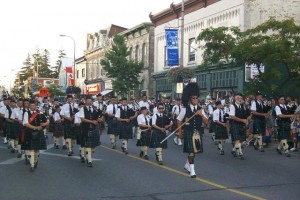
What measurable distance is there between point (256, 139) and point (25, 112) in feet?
28.0

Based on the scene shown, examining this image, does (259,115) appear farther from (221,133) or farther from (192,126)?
(192,126)

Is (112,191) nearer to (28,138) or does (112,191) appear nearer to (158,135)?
(28,138)

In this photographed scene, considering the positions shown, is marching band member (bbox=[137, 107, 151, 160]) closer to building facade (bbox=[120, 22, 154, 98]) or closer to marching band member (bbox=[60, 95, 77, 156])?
marching band member (bbox=[60, 95, 77, 156])

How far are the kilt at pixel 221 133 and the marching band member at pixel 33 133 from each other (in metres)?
6.40

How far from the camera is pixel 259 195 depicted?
8797 mm

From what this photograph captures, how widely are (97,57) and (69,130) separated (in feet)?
154

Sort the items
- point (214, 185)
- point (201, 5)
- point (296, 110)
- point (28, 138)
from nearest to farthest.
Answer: point (214, 185) < point (28, 138) < point (296, 110) < point (201, 5)

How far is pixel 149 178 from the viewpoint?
10781 millimetres

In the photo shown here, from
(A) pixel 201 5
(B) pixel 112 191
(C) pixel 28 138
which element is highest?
(A) pixel 201 5

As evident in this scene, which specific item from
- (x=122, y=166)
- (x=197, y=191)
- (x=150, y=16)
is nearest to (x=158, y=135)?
(x=122, y=166)

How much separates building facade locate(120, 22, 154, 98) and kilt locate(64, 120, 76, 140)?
2876cm

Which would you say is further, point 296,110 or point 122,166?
point 296,110

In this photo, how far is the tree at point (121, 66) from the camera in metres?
43.3

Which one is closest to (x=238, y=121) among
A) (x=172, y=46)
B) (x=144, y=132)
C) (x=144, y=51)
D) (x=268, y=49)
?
(x=144, y=132)
